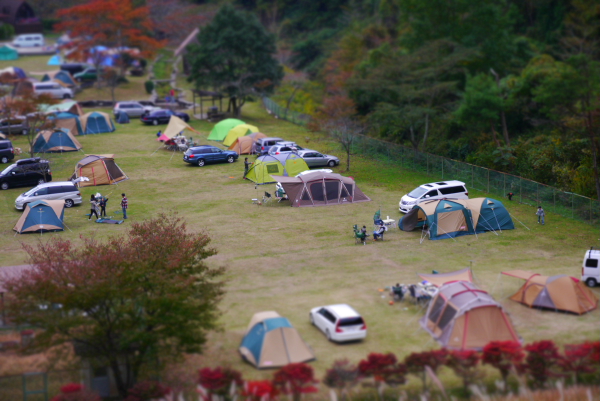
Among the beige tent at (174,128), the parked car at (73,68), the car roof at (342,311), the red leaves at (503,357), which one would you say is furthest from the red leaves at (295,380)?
the parked car at (73,68)

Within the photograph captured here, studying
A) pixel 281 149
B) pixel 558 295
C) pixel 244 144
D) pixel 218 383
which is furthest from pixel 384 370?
pixel 244 144

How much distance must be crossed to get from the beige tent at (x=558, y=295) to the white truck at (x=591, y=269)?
1.38 m

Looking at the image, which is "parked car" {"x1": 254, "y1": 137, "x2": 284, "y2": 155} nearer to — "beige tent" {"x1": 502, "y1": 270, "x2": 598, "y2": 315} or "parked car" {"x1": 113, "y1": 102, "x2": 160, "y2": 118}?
"parked car" {"x1": 113, "y1": 102, "x2": 160, "y2": 118}

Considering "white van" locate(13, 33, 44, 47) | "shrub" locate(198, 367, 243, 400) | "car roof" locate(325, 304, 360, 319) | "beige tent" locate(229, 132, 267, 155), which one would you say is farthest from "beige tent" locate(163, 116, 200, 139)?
"white van" locate(13, 33, 44, 47)

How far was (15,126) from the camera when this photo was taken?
48.4 metres

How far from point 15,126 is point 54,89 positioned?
13731 mm

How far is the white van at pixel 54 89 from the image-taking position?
198 feet

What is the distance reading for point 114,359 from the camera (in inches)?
656

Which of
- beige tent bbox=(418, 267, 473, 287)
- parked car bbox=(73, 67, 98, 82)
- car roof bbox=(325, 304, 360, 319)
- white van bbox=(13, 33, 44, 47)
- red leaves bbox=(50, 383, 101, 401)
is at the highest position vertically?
white van bbox=(13, 33, 44, 47)

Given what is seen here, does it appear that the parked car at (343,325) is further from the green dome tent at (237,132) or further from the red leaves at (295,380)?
the green dome tent at (237,132)

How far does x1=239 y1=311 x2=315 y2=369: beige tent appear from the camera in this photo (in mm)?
17625

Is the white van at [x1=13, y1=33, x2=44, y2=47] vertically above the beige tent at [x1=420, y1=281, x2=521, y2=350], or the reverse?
the white van at [x1=13, y1=33, x2=44, y2=47]

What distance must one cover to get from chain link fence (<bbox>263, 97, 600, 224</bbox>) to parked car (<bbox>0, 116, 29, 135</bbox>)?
24199 mm

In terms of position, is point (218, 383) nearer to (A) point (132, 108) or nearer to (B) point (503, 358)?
(B) point (503, 358)
